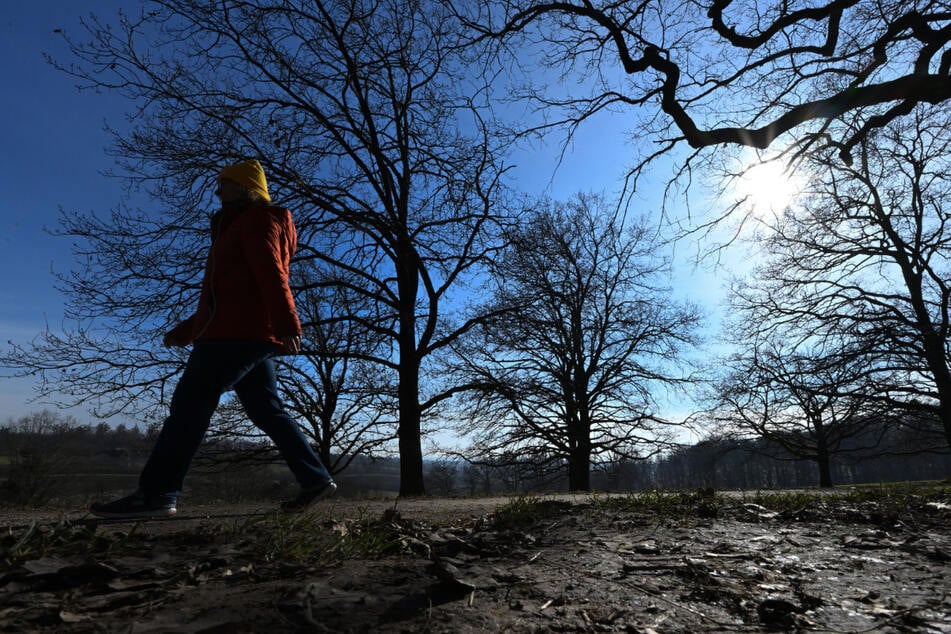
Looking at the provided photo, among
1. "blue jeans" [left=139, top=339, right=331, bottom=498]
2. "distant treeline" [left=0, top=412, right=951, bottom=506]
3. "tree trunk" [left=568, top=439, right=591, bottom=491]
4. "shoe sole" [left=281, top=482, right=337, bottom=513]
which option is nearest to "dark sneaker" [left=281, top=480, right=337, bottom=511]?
"shoe sole" [left=281, top=482, right=337, bottom=513]

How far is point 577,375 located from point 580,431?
6.78 ft

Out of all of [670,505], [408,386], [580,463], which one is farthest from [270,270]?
[580,463]

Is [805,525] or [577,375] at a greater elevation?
[577,375]

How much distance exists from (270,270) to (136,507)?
1.64 metres

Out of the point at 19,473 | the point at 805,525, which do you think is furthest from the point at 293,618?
the point at 19,473

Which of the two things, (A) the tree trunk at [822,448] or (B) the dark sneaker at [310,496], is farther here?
(A) the tree trunk at [822,448]

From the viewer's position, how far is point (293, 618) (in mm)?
1369

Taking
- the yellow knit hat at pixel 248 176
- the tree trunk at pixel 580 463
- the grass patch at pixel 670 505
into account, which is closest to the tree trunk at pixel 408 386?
the grass patch at pixel 670 505

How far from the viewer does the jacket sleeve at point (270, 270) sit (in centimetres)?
309

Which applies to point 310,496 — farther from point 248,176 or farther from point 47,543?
point 248,176

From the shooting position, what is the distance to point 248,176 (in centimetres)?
342

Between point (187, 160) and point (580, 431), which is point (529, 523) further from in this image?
point (580, 431)

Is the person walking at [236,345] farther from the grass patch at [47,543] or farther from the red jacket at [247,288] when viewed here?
the grass patch at [47,543]

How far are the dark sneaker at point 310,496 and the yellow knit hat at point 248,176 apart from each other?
6.71ft
